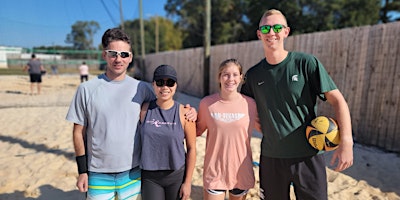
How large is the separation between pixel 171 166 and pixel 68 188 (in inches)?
87.0

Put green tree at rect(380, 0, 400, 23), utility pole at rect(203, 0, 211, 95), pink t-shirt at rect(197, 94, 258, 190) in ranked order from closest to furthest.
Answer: pink t-shirt at rect(197, 94, 258, 190)
utility pole at rect(203, 0, 211, 95)
green tree at rect(380, 0, 400, 23)

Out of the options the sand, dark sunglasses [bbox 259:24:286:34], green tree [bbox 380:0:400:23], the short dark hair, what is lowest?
the sand

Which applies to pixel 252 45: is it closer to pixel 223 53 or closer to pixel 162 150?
pixel 223 53

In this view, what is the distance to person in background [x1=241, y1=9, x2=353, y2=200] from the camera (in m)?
1.87

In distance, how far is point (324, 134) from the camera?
177 centimetres

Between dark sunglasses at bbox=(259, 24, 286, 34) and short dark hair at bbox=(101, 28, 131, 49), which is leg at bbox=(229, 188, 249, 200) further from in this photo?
short dark hair at bbox=(101, 28, 131, 49)

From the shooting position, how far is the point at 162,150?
1898 millimetres

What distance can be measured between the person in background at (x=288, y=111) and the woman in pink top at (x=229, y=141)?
6.6 inches

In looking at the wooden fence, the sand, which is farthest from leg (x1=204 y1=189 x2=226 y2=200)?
the wooden fence

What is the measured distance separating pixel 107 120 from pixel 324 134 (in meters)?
1.49

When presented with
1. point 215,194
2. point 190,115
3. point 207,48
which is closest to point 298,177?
point 215,194

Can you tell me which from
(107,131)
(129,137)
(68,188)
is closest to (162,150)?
(129,137)

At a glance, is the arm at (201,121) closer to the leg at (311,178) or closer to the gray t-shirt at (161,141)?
the gray t-shirt at (161,141)

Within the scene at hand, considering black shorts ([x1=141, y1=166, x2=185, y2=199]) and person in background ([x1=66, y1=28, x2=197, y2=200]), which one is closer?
person in background ([x1=66, y1=28, x2=197, y2=200])
